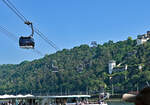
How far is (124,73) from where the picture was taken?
621ft

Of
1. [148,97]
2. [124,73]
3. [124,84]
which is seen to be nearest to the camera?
[148,97]

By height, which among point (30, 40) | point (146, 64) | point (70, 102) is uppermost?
point (146, 64)

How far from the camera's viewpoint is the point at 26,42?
67.7 feet

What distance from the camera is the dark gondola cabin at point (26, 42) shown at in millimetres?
20391

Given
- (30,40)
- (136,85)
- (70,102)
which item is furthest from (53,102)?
(136,85)

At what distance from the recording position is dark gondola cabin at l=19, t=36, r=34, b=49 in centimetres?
2039

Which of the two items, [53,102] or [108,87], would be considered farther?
[108,87]

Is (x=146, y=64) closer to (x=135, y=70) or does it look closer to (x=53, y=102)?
(x=135, y=70)

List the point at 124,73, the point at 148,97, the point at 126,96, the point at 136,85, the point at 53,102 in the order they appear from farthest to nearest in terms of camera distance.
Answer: the point at 124,73, the point at 136,85, the point at 53,102, the point at 126,96, the point at 148,97

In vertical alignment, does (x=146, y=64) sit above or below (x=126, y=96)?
above

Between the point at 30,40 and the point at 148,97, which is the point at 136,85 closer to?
the point at 30,40

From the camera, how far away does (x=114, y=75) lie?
19925 cm

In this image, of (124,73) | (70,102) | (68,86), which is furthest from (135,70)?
(70,102)

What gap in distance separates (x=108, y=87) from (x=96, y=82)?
8000 millimetres
